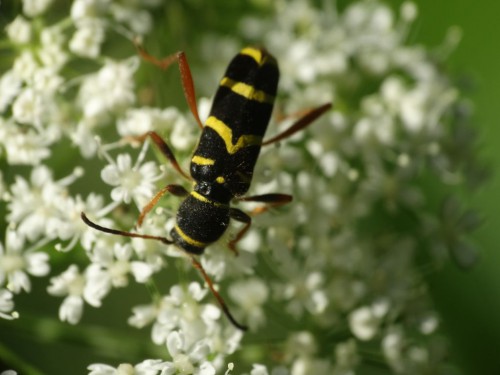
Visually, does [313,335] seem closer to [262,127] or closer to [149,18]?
[262,127]

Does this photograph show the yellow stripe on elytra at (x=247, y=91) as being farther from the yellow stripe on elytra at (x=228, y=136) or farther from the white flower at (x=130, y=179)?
the white flower at (x=130, y=179)

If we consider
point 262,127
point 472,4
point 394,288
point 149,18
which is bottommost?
point 394,288

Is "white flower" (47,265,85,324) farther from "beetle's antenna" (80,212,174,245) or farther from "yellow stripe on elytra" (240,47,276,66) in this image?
"yellow stripe on elytra" (240,47,276,66)

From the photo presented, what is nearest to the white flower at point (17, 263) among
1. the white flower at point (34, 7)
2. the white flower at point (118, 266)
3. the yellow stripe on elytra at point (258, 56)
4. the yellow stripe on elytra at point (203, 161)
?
the white flower at point (118, 266)

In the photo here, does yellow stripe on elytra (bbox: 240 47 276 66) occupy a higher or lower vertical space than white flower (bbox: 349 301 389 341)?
higher

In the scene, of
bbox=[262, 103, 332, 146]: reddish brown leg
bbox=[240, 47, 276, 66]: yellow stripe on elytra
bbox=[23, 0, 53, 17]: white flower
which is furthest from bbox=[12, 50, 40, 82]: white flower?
bbox=[262, 103, 332, 146]: reddish brown leg

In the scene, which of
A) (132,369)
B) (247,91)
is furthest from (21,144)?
(132,369)

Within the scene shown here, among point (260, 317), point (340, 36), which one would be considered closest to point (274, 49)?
point (340, 36)
